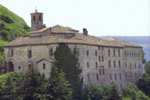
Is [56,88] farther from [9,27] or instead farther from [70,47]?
[9,27]

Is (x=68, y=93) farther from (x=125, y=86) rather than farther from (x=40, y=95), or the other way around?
(x=125, y=86)

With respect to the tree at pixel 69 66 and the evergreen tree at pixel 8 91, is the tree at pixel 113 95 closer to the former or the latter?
the tree at pixel 69 66

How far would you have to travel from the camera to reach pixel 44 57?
77.0 metres

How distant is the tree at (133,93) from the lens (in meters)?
89.7

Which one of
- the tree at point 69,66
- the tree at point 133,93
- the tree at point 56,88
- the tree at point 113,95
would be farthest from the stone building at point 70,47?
the tree at point 113,95

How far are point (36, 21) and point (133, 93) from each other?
23640 millimetres

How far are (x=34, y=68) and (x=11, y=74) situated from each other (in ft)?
15.5

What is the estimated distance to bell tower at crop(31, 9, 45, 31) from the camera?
84213 millimetres

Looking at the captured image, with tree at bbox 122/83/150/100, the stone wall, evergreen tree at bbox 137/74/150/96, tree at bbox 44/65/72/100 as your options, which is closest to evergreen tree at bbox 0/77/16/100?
tree at bbox 44/65/72/100

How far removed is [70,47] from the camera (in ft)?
253

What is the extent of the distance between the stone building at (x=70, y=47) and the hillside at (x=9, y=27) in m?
17.7

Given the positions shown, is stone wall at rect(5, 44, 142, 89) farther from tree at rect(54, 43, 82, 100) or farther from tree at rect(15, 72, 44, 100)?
tree at rect(15, 72, 44, 100)

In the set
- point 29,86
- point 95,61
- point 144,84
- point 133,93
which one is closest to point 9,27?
point 95,61

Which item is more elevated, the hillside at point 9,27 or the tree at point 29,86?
the hillside at point 9,27
